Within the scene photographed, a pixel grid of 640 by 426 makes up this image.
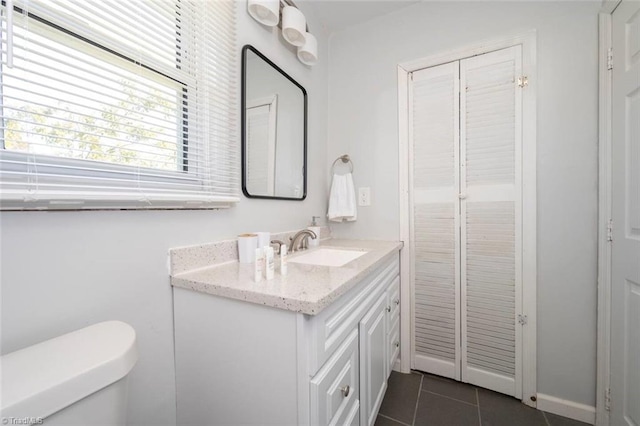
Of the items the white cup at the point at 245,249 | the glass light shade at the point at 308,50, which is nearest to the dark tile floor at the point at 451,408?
the white cup at the point at 245,249

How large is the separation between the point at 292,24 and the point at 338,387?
1.70 metres

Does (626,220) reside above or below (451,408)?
above

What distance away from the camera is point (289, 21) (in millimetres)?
1353

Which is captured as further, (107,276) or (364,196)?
(364,196)

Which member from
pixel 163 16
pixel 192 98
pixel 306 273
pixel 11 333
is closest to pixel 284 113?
pixel 192 98

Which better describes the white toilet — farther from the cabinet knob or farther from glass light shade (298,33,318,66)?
glass light shade (298,33,318,66)

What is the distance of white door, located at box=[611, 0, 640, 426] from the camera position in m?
1.03

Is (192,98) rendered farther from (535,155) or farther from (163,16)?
(535,155)

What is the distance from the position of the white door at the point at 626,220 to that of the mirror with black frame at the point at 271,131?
157cm

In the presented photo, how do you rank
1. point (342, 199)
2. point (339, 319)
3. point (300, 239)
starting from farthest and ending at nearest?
1. point (342, 199)
2. point (300, 239)
3. point (339, 319)

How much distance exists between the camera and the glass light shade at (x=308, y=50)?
1.52m

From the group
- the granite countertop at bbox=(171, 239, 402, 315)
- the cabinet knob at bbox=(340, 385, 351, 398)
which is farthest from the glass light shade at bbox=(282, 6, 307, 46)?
the cabinet knob at bbox=(340, 385, 351, 398)

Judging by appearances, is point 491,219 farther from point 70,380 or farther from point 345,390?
point 70,380

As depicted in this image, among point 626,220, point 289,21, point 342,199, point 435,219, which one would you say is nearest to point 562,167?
point 626,220
